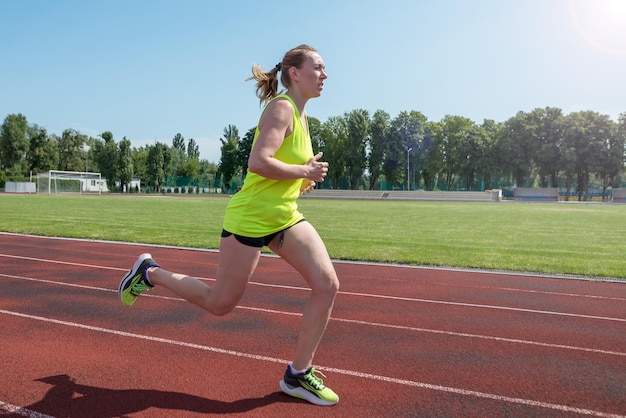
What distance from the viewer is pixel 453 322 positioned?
17.6ft

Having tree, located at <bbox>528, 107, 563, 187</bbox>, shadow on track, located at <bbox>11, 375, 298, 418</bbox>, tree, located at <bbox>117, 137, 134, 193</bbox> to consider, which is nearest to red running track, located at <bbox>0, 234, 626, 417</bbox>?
shadow on track, located at <bbox>11, 375, 298, 418</bbox>

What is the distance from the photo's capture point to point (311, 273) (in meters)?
3.14

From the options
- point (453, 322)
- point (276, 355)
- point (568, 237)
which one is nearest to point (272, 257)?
point (453, 322)

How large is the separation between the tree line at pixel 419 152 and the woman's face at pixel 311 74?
72.1 metres

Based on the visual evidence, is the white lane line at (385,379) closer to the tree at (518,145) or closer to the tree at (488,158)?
the tree at (518,145)

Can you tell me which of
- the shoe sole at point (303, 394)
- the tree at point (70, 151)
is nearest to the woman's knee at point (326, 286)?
the shoe sole at point (303, 394)

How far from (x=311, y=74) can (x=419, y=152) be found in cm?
7799

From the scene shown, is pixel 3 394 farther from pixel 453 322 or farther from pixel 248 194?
pixel 453 322

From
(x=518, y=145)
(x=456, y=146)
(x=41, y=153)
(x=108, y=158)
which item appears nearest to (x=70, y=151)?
(x=41, y=153)

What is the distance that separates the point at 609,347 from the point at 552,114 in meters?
75.2

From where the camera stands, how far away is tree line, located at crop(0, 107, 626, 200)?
225 feet

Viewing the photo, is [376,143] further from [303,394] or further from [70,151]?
[303,394]

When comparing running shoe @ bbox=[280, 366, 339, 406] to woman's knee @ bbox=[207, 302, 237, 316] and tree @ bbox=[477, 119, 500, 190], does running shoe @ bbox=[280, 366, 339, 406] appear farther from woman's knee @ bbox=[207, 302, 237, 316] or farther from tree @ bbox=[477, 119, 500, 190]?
tree @ bbox=[477, 119, 500, 190]

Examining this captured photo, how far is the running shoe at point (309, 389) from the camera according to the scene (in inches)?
127
